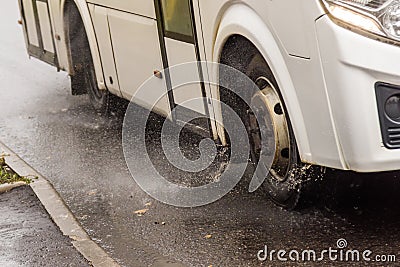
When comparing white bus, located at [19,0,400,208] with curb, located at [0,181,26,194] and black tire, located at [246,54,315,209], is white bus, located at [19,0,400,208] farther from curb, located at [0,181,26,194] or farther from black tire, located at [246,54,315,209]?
curb, located at [0,181,26,194]

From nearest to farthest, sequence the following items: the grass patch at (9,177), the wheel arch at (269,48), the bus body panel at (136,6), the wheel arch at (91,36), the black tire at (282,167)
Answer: the wheel arch at (269,48)
the black tire at (282,167)
the bus body panel at (136,6)
the grass patch at (9,177)
the wheel arch at (91,36)

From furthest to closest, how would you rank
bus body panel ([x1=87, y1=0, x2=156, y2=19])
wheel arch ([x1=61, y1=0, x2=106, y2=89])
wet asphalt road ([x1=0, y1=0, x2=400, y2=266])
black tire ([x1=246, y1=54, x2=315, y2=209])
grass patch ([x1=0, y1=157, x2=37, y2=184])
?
wheel arch ([x1=61, y1=0, x2=106, y2=89]) < grass patch ([x1=0, y1=157, x2=37, y2=184]) < bus body panel ([x1=87, y1=0, x2=156, y2=19]) < black tire ([x1=246, y1=54, x2=315, y2=209]) < wet asphalt road ([x1=0, y1=0, x2=400, y2=266])

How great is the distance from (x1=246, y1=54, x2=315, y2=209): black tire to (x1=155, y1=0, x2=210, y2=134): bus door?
562 millimetres

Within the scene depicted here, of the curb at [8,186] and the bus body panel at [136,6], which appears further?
the curb at [8,186]

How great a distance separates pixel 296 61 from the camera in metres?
4.82

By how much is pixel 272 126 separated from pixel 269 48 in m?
0.54

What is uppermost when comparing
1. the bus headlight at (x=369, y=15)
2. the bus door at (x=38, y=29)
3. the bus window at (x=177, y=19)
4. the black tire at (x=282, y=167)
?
the bus headlight at (x=369, y=15)

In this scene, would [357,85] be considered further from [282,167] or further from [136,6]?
[136,6]

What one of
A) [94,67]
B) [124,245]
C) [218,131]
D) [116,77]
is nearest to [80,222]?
[124,245]

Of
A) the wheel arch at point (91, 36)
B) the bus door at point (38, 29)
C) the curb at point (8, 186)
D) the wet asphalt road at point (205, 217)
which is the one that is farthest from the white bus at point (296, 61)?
the bus door at point (38, 29)

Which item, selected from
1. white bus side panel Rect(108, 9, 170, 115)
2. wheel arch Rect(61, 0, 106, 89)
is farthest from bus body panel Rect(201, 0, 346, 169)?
wheel arch Rect(61, 0, 106, 89)

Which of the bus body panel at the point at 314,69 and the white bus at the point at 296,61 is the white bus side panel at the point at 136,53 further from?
the bus body panel at the point at 314,69

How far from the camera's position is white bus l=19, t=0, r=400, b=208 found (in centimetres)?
449

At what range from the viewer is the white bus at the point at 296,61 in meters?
4.49
